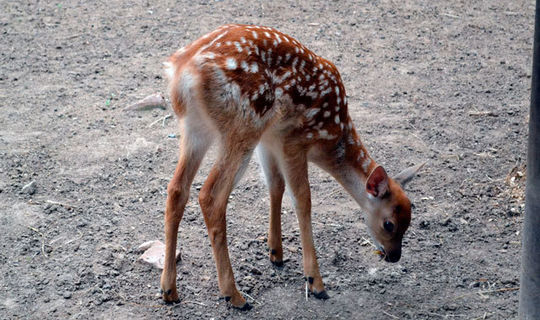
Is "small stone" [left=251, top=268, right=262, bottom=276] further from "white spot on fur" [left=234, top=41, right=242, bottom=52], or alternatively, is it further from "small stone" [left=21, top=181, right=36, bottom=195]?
"small stone" [left=21, top=181, right=36, bottom=195]

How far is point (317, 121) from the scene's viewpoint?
475cm

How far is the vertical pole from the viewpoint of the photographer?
3.33m

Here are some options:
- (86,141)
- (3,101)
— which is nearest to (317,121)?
(86,141)

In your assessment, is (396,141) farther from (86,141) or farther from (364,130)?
(86,141)

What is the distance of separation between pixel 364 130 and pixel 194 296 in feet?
9.66

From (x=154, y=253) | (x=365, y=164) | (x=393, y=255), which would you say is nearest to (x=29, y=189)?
(x=154, y=253)

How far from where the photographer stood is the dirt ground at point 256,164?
4617mm

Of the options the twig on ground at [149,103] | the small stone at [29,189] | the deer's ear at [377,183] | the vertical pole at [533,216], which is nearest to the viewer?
the vertical pole at [533,216]

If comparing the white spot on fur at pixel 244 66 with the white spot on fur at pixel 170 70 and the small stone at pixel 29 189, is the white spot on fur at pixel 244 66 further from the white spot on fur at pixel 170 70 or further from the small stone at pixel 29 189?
the small stone at pixel 29 189

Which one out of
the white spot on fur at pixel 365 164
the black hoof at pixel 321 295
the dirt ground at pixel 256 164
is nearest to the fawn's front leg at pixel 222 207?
the dirt ground at pixel 256 164

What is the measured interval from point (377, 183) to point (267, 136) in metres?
0.88

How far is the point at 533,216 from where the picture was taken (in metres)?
3.53

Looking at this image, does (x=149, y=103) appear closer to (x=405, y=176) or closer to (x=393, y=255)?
(x=405, y=176)


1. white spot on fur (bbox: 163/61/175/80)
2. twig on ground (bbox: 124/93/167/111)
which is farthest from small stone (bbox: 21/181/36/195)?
white spot on fur (bbox: 163/61/175/80)
